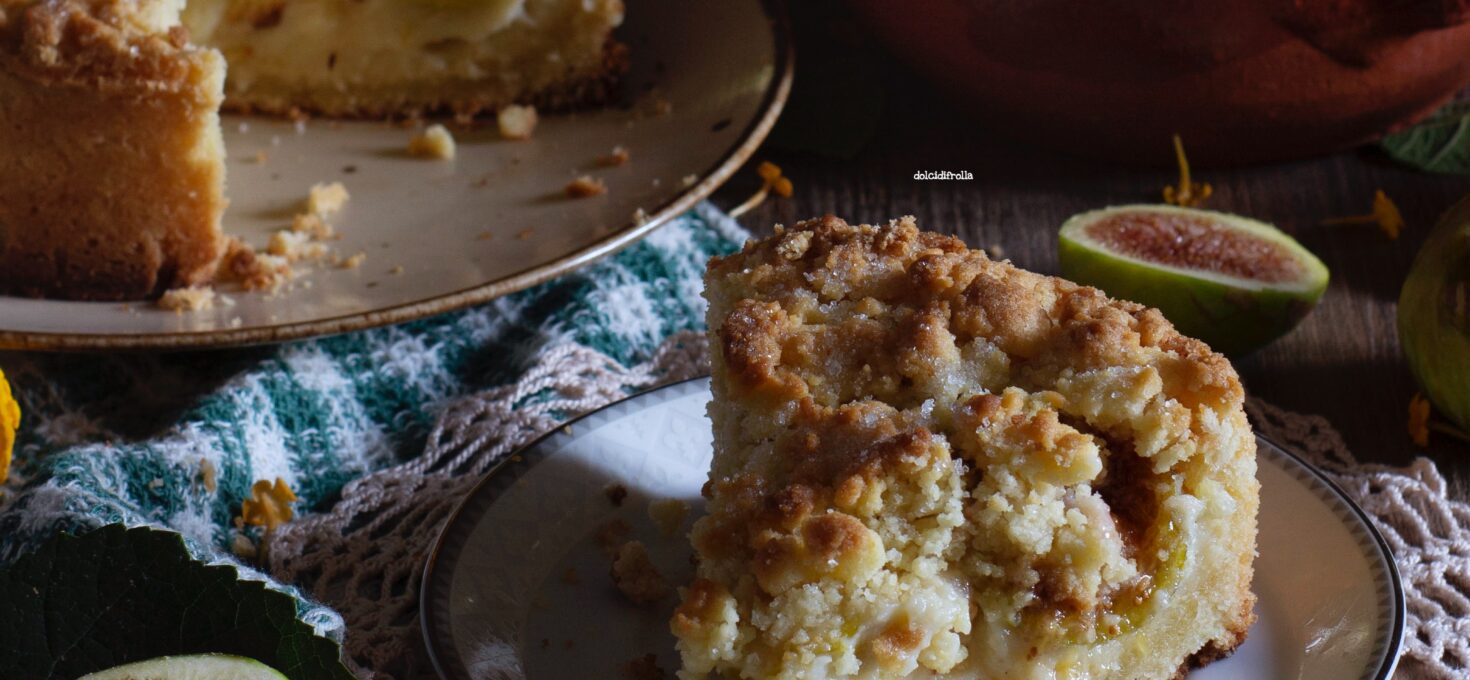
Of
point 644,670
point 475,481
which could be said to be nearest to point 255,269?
point 475,481

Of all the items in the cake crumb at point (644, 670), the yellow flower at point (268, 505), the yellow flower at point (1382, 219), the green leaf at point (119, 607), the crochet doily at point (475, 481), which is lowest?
the yellow flower at point (268, 505)

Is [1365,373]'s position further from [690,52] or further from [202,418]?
[202,418]

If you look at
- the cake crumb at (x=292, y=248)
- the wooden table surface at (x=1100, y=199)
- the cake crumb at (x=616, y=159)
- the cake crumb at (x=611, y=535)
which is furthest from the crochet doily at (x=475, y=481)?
the cake crumb at (x=616, y=159)

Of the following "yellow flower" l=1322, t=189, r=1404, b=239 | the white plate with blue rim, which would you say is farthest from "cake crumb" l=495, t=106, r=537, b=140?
"yellow flower" l=1322, t=189, r=1404, b=239

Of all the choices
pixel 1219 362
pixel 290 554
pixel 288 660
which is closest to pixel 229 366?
pixel 290 554

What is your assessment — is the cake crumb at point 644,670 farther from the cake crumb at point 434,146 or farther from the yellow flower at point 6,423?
the cake crumb at point 434,146

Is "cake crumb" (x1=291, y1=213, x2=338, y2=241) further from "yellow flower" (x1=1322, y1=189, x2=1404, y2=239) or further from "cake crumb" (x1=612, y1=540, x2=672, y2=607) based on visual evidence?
"yellow flower" (x1=1322, y1=189, x2=1404, y2=239)

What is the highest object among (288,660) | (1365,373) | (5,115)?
(5,115)
